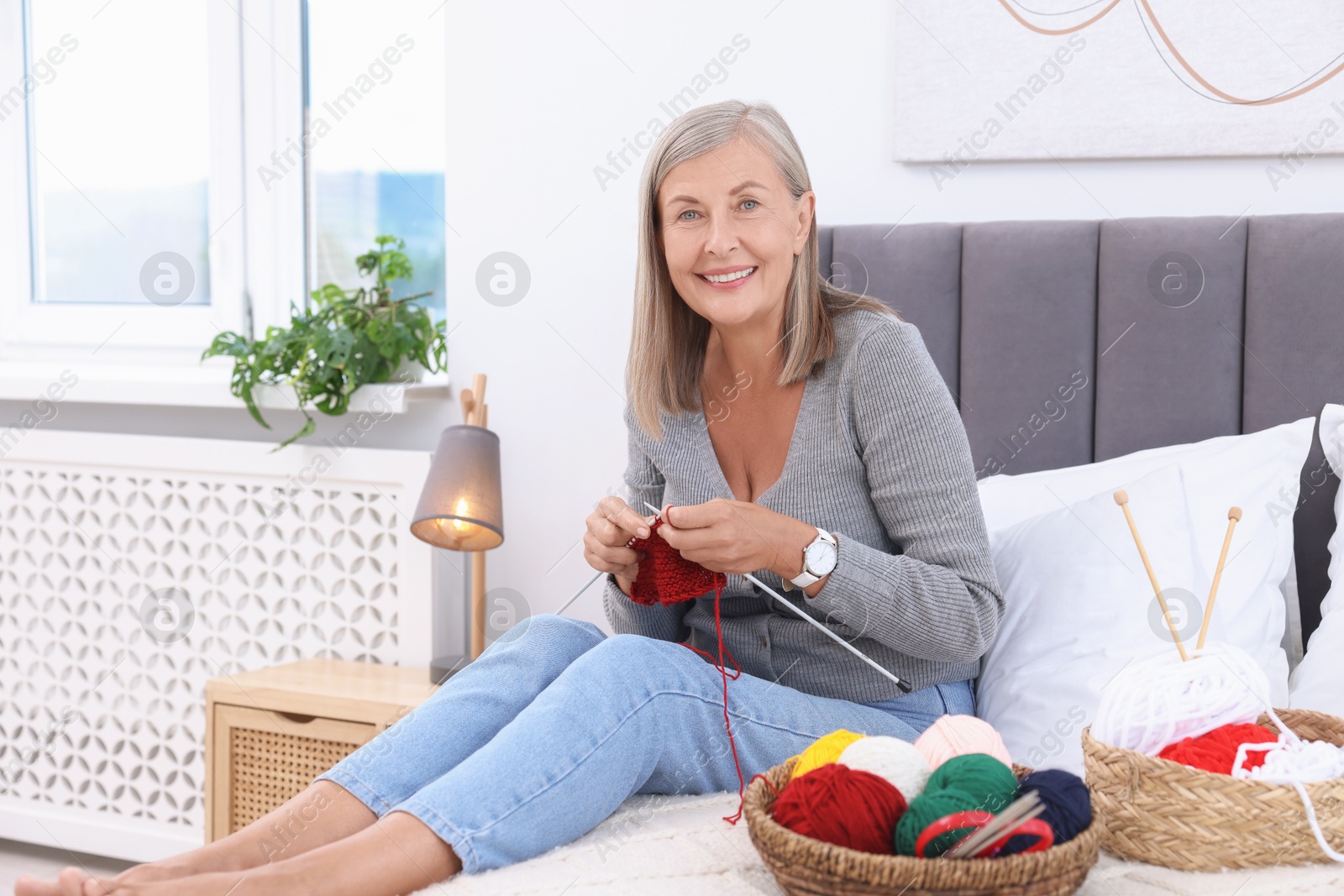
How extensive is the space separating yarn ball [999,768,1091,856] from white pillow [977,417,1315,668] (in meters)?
0.57

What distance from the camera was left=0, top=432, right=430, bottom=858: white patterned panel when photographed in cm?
210

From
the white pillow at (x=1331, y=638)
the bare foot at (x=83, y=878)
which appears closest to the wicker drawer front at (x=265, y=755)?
the bare foot at (x=83, y=878)

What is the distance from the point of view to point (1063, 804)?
830 mm

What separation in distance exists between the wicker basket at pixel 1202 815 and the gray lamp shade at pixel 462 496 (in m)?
1.07

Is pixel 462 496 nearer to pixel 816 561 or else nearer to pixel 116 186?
pixel 816 561

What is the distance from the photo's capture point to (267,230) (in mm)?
2350

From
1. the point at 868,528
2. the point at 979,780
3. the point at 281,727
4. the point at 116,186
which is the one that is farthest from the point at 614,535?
the point at 116,186

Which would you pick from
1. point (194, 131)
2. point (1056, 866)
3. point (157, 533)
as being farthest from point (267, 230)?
point (1056, 866)

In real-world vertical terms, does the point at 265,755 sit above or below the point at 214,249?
below

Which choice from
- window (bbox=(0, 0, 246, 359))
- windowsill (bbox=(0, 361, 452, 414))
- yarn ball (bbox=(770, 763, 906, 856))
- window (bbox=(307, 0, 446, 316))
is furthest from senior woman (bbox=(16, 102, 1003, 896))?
window (bbox=(0, 0, 246, 359))

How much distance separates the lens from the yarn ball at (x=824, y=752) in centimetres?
94

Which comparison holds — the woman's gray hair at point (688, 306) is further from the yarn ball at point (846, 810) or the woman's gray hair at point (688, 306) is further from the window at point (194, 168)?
the window at point (194, 168)

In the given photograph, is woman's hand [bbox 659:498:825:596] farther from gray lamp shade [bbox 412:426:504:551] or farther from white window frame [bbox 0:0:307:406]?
white window frame [bbox 0:0:307:406]

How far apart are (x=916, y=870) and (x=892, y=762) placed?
14 cm
